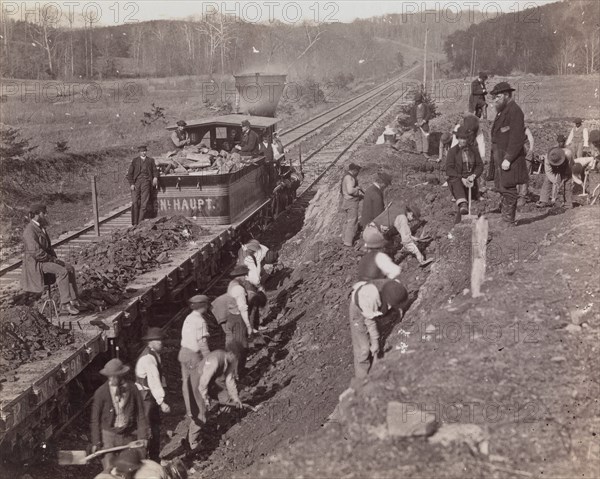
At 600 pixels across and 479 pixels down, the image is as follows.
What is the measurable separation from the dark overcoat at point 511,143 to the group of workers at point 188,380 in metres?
3.69

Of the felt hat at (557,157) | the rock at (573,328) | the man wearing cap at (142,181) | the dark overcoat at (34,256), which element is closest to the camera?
the rock at (573,328)

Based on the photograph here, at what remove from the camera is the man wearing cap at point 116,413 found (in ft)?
21.7

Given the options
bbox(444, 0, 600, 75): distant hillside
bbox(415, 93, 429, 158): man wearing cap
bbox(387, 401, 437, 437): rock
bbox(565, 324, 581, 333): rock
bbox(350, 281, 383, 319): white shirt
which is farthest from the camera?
bbox(444, 0, 600, 75): distant hillside

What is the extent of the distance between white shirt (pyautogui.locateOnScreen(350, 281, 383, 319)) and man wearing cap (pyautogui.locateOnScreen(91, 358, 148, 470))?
2354 millimetres

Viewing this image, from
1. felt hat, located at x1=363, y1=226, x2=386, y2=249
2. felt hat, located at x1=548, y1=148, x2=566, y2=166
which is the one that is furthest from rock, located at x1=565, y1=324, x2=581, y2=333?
felt hat, located at x1=548, y1=148, x2=566, y2=166

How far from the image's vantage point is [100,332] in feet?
27.8

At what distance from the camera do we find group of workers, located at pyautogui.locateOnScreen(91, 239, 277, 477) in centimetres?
667

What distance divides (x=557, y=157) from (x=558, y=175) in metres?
0.56

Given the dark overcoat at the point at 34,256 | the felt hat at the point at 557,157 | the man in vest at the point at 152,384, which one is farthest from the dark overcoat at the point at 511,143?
the dark overcoat at the point at 34,256

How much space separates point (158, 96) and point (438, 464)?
47.3 m

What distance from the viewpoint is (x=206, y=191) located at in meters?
13.8

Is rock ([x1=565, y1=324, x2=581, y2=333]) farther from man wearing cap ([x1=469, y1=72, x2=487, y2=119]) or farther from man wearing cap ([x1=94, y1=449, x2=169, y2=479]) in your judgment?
man wearing cap ([x1=469, y1=72, x2=487, y2=119])

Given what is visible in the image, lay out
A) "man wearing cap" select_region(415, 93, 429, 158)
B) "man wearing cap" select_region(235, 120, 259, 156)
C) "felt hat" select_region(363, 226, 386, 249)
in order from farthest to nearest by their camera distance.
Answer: "man wearing cap" select_region(415, 93, 429, 158), "man wearing cap" select_region(235, 120, 259, 156), "felt hat" select_region(363, 226, 386, 249)

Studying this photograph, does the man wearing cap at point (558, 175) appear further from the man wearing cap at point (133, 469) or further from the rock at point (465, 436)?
the man wearing cap at point (133, 469)
